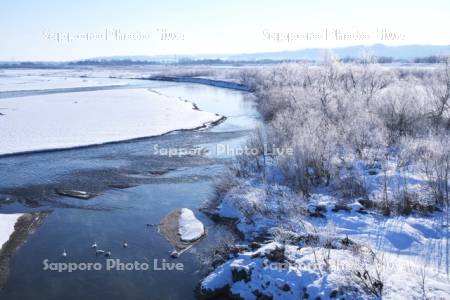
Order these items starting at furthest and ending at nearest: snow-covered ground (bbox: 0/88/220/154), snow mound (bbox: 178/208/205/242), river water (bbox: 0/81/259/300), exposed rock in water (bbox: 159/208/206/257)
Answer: snow-covered ground (bbox: 0/88/220/154), snow mound (bbox: 178/208/205/242), exposed rock in water (bbox: 159/208/206/257), river water (bbox: 0/81/259/300)

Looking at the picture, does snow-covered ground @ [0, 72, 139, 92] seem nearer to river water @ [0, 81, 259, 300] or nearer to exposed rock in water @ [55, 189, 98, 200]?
river water @ [0, 81, 259, 300]

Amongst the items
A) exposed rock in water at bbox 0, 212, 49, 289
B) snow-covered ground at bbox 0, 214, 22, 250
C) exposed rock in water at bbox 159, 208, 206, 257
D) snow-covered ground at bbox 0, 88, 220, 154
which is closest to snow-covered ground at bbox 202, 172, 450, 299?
exposed rock in water at bbox 159, 208, 206, 257

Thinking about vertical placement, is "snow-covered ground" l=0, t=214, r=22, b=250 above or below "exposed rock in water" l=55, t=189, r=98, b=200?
below

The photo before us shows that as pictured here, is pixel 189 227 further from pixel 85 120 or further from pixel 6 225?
pixel 85 120

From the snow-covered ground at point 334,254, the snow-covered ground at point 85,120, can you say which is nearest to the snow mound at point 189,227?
the snow-covered ground at point 334,254

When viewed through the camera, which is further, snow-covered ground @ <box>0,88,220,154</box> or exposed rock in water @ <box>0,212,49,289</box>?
snow-covered ground @ <box>0,88,220,154</box>

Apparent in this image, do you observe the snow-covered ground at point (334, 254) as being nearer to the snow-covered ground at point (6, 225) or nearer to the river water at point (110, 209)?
the river water at point (110, 209)

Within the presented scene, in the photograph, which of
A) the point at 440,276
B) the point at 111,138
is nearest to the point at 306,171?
the point at 440,276
